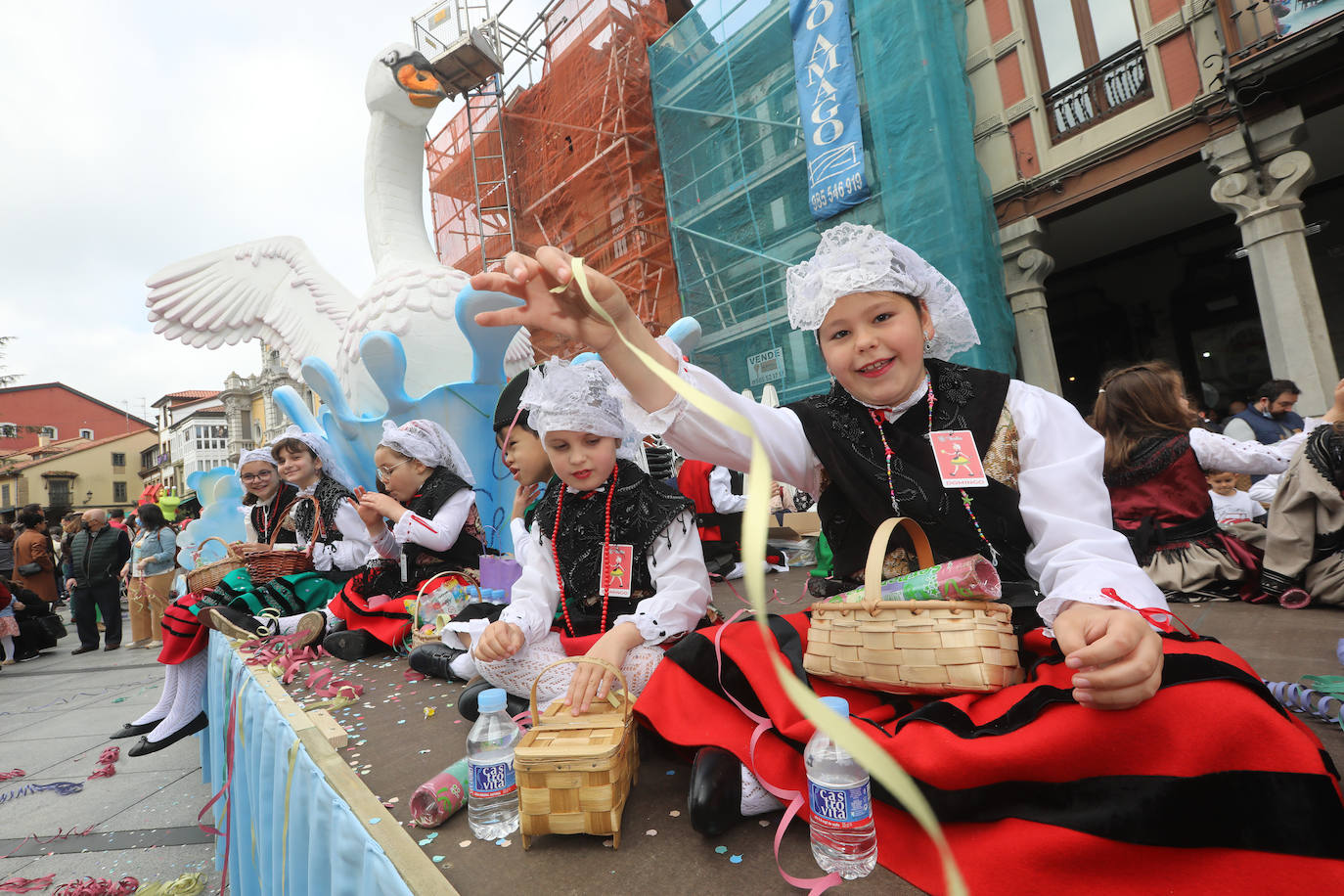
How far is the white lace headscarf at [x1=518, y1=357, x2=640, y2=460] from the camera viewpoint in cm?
197

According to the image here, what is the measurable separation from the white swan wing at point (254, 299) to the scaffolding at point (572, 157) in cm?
472

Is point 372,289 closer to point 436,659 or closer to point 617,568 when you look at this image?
point 436,659

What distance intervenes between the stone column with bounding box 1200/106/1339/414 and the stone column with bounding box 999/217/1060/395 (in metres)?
1.81

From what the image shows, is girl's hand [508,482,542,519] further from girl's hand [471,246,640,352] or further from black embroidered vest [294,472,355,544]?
girl's hand [471,246,640,352]

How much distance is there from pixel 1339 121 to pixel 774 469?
865cm

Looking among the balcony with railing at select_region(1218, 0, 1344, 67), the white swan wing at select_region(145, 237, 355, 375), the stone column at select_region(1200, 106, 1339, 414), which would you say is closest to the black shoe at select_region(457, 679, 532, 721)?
the white swan wing at select_region(145, 237, 355, 375)

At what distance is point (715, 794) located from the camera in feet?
3.81

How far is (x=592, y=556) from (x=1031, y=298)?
7622 millimetres

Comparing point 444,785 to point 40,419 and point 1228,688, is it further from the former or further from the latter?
point 40,419

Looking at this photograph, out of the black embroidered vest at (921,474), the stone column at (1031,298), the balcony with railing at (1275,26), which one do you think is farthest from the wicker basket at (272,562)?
the balcony with railing at (1275,26)

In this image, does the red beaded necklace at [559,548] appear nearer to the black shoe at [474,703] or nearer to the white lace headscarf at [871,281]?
the black shoe at [474,703]

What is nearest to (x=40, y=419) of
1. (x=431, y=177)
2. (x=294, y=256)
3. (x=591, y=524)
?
(x=431, y=177)

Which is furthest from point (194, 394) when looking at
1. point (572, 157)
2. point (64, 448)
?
point (572, 157)

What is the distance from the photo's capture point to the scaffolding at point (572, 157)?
11.2 metres
